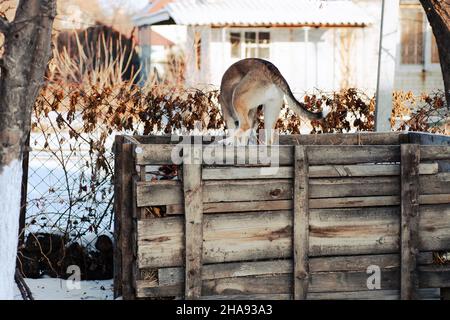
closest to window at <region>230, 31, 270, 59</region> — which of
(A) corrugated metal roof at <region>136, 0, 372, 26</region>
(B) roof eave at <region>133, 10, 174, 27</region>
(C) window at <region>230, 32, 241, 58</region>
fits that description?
(C) window at <region>230, 32, 241, 58</region>

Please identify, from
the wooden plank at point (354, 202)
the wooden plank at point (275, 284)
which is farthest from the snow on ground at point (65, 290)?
the wooden plank at point (354, 202)

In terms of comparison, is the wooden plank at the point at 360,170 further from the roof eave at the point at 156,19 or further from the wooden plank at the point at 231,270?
the roof eave at the point at 156,19

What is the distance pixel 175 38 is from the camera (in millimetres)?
29656

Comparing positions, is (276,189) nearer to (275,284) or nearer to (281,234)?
Result: (281,234)

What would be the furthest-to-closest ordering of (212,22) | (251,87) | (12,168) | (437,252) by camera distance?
1. (212,22)
2. (251,87)
3. (437,252)
4. (12,168)

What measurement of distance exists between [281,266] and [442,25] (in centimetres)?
417

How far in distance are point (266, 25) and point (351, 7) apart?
2.83 m

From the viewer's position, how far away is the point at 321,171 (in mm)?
4797

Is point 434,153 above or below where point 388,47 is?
below

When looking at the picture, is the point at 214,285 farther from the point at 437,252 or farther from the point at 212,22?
the point at 212,22

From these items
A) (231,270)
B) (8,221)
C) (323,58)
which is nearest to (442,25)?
(231,270)

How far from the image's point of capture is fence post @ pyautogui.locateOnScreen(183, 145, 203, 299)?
4.59 metres

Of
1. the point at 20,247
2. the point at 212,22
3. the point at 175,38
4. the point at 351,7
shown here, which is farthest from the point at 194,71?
the point at 20,247

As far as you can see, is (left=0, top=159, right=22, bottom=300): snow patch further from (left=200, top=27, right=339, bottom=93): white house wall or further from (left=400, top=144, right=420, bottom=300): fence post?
(left=200, top=27, right=339, bottom=93): white house wall
